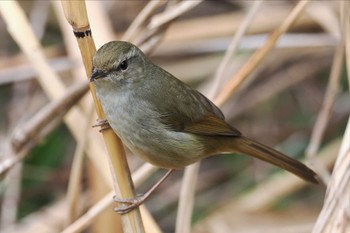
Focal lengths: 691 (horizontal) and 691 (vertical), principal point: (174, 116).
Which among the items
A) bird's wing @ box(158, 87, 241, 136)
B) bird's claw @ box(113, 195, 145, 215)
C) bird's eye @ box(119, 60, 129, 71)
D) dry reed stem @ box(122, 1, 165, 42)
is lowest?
bird's claw @ box(113, 195, 145, 215)

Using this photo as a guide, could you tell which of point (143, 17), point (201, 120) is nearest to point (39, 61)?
point (143, 17)

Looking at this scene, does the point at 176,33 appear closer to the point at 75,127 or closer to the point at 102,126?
the point at 75,127

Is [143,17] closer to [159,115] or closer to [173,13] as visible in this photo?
[173,13]

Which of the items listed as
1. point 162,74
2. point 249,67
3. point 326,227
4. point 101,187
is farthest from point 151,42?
point 326,227

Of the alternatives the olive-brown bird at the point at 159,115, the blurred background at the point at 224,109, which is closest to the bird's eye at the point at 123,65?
the olive-brown bird at the point at 159,115

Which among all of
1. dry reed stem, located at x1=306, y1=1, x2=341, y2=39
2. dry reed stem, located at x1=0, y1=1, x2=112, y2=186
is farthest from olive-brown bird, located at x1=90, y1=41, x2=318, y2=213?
→ dry reed stem, located at x1=306, y1=1, x2=341, y2=39

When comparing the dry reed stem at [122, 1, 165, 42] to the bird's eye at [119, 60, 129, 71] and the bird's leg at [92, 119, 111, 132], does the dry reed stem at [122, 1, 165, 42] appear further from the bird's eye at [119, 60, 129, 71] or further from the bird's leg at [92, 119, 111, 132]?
the bird's leg at [92, 119, 111, 132]

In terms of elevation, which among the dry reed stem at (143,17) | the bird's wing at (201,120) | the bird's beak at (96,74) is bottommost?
the bird's beak at (96,74)

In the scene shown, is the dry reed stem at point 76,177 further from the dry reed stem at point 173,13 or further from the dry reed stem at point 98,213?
the dry reed stem at point 173,13
